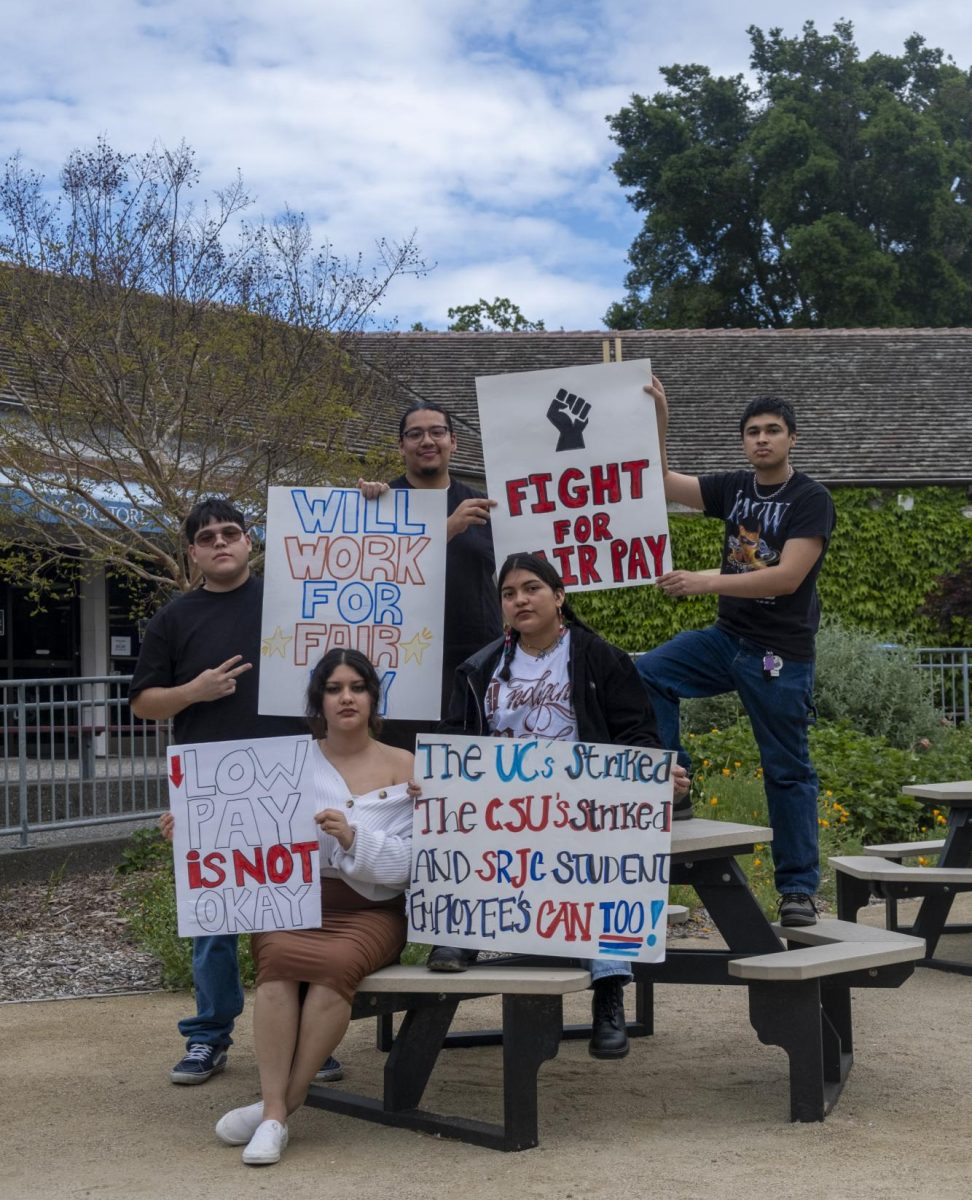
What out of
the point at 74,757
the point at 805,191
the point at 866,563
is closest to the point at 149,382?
the point at 74,757

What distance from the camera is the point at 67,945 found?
7.64 m

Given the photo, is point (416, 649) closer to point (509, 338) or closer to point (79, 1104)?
point (79, 1104)

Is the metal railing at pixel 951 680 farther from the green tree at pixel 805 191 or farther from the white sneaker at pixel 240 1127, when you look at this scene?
the green tree at pixel 805 191

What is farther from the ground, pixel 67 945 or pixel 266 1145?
pixel 266 1145

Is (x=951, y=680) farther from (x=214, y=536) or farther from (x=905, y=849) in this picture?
(x=214, y=536)

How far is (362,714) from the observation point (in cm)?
480

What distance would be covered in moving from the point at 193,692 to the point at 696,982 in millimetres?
1935

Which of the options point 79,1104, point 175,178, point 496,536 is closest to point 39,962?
point 79,1104

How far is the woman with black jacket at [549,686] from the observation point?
4746 mm

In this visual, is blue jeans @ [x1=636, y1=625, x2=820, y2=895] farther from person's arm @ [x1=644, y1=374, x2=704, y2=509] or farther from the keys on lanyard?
person's arm @ [x1=644, y1=374, x2=704, y2=509]

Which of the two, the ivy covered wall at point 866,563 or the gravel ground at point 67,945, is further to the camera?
the ivy covered wall at point 866,563

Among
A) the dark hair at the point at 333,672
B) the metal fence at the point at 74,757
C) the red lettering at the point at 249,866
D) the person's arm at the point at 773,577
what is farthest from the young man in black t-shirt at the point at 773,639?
the metal fence at the point at 74,757

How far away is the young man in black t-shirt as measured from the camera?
504 centimetres

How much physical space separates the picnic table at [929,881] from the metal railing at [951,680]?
22.5 ft
